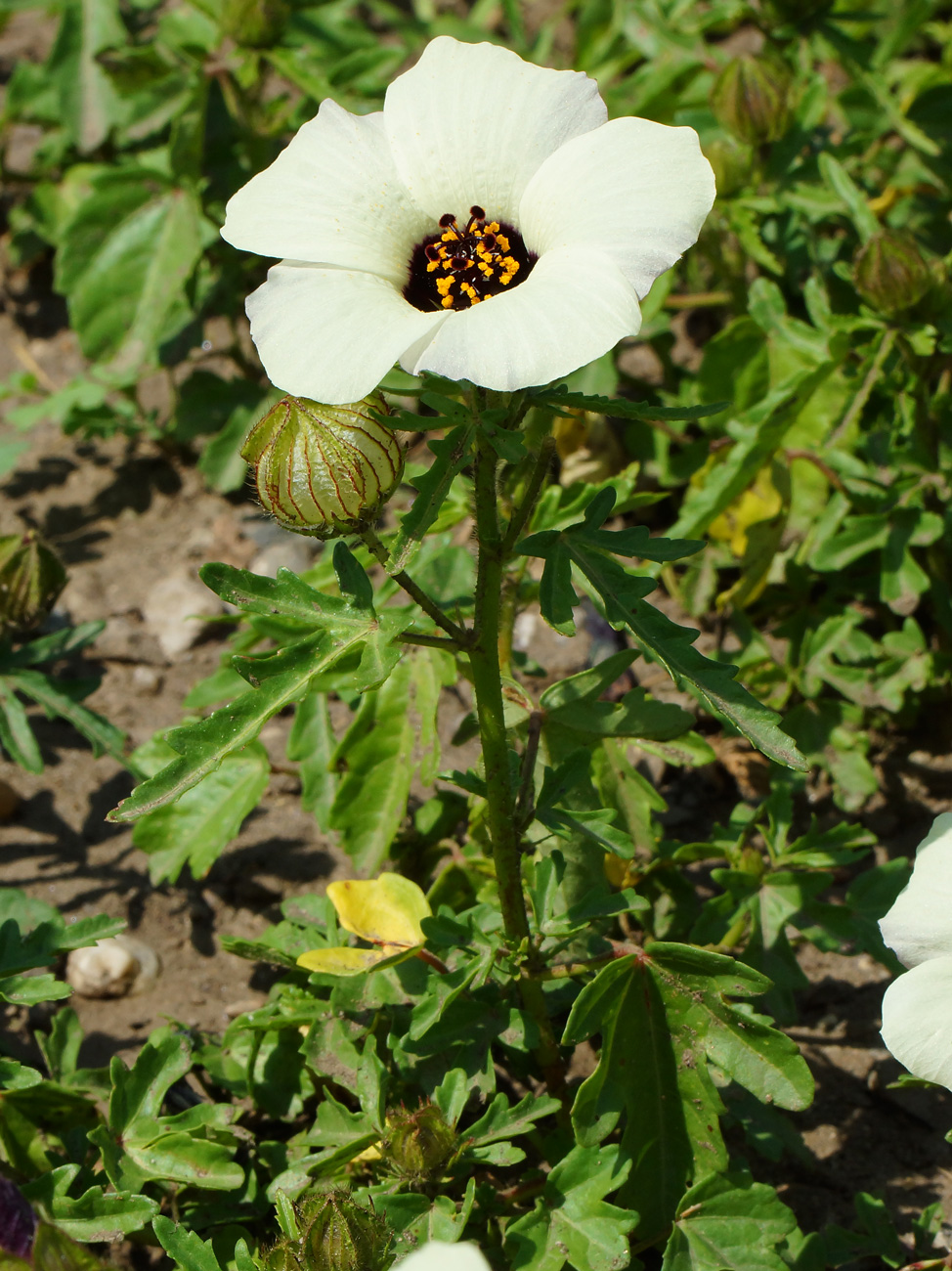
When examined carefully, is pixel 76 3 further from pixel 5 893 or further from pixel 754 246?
pixel 5 893

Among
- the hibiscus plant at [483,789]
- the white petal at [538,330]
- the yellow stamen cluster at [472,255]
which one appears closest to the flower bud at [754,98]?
the hibiscus plant at [483,789]

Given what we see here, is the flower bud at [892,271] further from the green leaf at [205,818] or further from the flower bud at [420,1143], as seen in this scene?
the flower bud at [420,1143]

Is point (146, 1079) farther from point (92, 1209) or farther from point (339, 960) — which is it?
point (339, 960)

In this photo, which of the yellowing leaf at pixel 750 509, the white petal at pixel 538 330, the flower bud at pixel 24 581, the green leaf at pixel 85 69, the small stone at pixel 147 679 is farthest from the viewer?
the green leaf at pixel 85 69

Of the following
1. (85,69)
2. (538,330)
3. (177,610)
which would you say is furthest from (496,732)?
(85,69)

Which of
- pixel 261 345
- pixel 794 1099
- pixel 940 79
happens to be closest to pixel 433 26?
pixel 940 79
